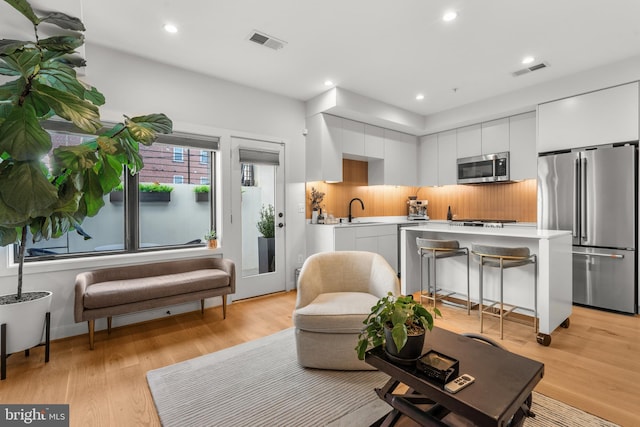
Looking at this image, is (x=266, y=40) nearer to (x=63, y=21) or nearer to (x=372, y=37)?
(x=372, y=37)

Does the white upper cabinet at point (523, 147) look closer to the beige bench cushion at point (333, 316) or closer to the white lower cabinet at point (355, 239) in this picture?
the white lower cabinet at point (355, 239)

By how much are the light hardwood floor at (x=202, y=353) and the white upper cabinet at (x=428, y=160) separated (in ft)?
9.54

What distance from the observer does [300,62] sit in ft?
11.3

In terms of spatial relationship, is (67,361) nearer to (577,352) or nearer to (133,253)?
(133,253)

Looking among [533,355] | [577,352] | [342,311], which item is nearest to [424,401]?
[342,311]

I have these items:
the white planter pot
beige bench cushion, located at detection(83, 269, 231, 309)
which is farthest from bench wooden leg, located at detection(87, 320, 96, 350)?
the white planter pot

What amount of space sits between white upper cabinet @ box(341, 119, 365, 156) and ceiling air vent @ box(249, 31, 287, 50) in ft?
5.93

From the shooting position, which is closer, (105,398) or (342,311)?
(105,398)

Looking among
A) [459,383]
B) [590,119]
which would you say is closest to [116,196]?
[459,383]

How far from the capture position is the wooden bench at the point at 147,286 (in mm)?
2623

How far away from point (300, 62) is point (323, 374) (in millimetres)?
3141

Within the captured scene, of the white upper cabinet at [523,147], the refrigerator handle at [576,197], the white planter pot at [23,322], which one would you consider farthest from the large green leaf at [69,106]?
the white upper cabinet at [523,147]

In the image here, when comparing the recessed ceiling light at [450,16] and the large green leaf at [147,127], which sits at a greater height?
the recessed ceiling light at [450,16]

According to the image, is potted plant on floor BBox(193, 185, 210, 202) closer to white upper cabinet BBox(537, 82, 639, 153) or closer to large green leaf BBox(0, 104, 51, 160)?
large green leaf BBox(0, 104, 51, 160)
